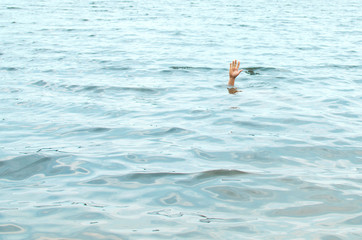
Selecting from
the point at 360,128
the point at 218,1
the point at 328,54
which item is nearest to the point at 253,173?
the point at 360,128

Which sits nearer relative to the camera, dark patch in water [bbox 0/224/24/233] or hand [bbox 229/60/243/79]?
dark patch in water [bbox 0/224/24/233]

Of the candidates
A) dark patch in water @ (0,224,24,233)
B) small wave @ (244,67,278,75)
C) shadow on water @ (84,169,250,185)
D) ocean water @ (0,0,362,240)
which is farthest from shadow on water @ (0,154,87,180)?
small wave @ (244,67,278,75)

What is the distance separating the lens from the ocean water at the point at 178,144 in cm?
414

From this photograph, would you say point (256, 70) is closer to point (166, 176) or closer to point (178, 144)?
point (178, 144)

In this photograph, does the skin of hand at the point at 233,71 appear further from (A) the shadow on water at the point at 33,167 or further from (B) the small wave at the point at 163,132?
(A) the shadow on water at the point at 33,167

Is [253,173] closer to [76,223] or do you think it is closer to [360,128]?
[76,223]

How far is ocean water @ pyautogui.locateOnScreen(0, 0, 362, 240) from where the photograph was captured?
163 inches

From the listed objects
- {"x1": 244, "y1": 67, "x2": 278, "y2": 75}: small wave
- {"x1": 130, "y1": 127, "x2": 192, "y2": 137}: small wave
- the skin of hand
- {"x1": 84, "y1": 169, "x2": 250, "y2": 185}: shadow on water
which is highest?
the skin of hand

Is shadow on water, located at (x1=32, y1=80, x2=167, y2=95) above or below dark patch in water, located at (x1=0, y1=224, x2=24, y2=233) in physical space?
below

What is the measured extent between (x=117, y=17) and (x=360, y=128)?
65.8 feet

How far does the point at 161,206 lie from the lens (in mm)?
4414

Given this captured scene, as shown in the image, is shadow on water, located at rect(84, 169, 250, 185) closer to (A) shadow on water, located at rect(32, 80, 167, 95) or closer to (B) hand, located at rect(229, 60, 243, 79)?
(A) shadow on water, located at rect(32, 80, 167, 95)

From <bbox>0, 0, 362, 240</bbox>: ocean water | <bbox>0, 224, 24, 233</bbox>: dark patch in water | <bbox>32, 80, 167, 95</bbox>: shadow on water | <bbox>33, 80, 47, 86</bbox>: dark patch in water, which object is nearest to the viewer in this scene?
<bbox>0, 224, 24, 233</bbox>: dark patch in water

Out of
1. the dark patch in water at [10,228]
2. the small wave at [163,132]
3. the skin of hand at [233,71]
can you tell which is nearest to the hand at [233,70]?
the skin of hand at [233,71]
